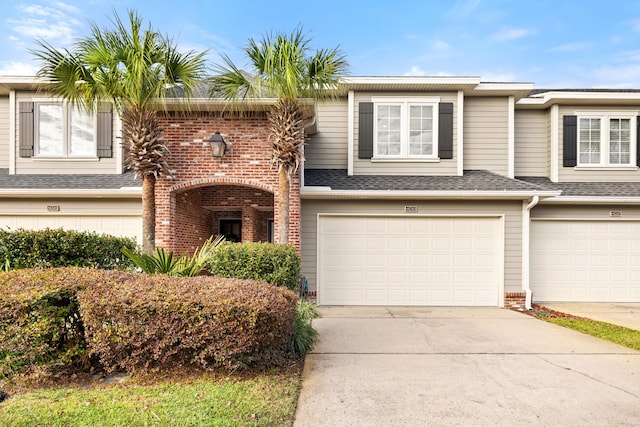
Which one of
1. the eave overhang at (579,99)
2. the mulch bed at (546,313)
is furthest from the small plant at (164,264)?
the eave overhang at (579,99)

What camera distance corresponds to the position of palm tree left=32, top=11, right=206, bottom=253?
5754 mm

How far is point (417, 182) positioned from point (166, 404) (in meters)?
6.89

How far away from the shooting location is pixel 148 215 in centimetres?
641

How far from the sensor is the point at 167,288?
3.71 metres

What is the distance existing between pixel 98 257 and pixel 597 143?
11679mm

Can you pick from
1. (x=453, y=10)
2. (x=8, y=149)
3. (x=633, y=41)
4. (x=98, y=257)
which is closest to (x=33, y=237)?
(x=98, y=257)

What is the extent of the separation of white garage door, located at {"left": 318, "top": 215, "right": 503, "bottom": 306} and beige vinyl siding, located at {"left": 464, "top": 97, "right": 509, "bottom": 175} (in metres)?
1.68

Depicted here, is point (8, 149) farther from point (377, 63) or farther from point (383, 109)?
point (377, 63)

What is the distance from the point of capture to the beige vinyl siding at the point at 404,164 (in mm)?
8820

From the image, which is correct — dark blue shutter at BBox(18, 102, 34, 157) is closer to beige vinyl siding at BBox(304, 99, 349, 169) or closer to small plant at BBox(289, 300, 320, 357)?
beige vinyl siding at BBox(304, 99, 349, 169)

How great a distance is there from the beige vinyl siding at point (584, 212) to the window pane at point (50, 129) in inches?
466

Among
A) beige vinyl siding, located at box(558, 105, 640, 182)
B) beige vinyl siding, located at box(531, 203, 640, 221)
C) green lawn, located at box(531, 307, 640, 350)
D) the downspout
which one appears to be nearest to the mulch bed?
green lawn, located at box(531, 307, 640, 350)

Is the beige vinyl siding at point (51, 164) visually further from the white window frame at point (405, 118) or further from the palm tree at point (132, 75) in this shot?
the white window frame at point (405, 118)

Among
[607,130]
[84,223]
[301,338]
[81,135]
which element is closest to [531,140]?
[607,130]
